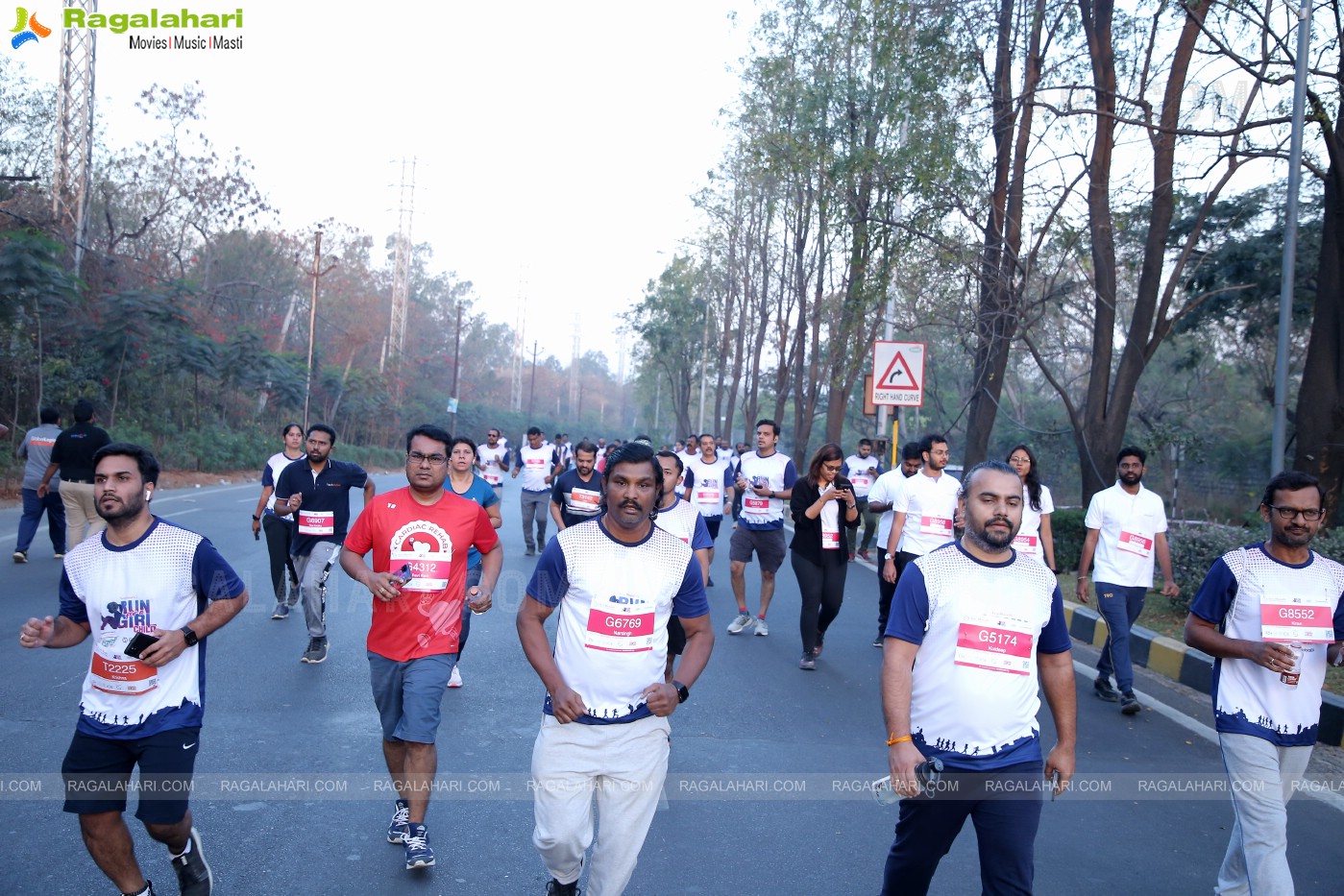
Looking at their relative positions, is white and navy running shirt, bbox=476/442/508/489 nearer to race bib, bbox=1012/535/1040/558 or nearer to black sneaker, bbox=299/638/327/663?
black sneaker, bbox=299/638/327/663

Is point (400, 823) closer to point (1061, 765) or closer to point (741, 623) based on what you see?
point (1061, 765)

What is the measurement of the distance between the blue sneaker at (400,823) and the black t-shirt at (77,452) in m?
7.68

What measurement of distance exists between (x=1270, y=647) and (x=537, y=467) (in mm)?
11394

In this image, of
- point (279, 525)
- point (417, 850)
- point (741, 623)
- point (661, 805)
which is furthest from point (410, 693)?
point (741, 623)

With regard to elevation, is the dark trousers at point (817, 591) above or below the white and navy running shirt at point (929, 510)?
below

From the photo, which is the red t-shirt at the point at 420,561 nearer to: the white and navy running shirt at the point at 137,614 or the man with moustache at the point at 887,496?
the white and navy running shirt at the point at 137,614

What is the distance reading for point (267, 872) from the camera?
4.26 m

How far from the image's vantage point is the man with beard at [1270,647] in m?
4.04

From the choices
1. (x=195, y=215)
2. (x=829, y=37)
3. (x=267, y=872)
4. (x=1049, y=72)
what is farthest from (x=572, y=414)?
(x=267, y=872)

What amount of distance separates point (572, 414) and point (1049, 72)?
4500 inches

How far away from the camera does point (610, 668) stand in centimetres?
355

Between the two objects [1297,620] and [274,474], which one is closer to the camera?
[1297,620]

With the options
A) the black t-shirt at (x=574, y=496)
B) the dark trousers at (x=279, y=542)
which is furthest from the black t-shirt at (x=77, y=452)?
the black t-shirt at (x=574, y=496)

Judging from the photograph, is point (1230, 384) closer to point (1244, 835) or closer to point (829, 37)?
point (829, 37)
